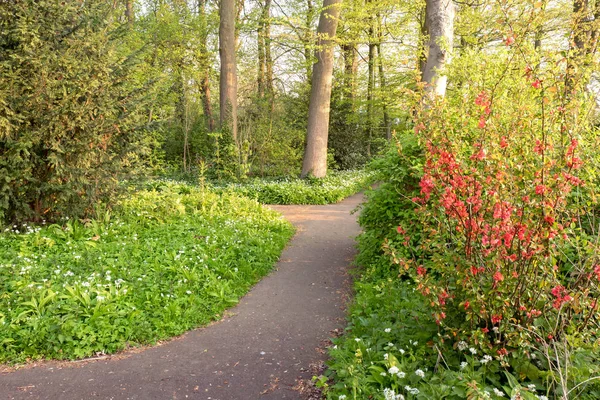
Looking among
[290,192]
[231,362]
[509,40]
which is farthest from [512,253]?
[290,192]

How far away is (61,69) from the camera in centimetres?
673

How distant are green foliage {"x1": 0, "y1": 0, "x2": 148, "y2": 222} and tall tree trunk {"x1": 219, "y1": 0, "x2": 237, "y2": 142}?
336 inches

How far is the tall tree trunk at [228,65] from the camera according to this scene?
15875 mm

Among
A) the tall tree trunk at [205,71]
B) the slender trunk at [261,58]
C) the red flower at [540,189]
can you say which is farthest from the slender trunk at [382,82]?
the red flower at [540,189]

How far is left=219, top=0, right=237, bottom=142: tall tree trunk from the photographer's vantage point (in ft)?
52.1

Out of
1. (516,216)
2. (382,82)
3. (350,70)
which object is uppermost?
(350,70)

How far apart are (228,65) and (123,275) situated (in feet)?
41.3

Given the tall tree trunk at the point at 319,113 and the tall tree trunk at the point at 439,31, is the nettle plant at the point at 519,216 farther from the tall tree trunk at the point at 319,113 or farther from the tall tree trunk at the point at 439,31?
the tall tree trunk at the point at 319,113

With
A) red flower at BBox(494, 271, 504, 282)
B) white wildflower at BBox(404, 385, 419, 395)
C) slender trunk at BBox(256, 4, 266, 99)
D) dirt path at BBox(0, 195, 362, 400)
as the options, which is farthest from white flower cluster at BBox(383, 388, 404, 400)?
slender trunk at BBox(256, 4, 266, 99)

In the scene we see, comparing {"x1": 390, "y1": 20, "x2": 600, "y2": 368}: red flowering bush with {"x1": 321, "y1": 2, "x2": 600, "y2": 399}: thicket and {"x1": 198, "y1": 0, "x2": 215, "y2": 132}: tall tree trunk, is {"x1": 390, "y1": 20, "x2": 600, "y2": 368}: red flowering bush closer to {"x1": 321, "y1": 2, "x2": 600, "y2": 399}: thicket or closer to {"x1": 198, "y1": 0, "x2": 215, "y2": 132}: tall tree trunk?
{"x1": 321, "y1": 2, "x2": 600, "y2": 399}: thicket

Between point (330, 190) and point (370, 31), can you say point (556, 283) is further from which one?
point (370, 31)

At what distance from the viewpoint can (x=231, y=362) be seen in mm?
3965

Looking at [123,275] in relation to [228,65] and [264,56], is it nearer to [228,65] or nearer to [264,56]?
[228,65]

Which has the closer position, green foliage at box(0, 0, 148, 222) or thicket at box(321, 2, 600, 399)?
thicket at box(321, 2, 600, 399)
